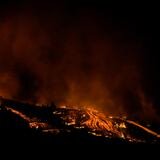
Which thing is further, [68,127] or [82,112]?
[82,112]

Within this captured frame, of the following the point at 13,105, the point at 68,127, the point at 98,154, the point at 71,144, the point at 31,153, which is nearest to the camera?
the point at 31,153

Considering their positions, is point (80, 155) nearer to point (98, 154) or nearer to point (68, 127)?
point (98, 154)

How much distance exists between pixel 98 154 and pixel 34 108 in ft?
39.4

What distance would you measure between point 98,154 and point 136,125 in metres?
12.7

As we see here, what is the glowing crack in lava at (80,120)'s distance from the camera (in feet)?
79.9

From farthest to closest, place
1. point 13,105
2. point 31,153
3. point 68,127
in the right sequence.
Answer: point 13,105 < point 68,127 < point 31,153

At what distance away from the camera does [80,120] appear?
85.6 ft

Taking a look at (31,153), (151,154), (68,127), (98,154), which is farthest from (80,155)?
(68,127)

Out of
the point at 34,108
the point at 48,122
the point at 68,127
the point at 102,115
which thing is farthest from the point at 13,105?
the point at 102,115

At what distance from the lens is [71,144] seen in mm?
16656

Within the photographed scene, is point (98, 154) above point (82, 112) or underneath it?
underneath

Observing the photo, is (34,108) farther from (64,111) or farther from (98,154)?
(98,154)

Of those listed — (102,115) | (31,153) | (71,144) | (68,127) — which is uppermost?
(102,115)

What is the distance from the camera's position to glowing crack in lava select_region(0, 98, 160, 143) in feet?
79.9
